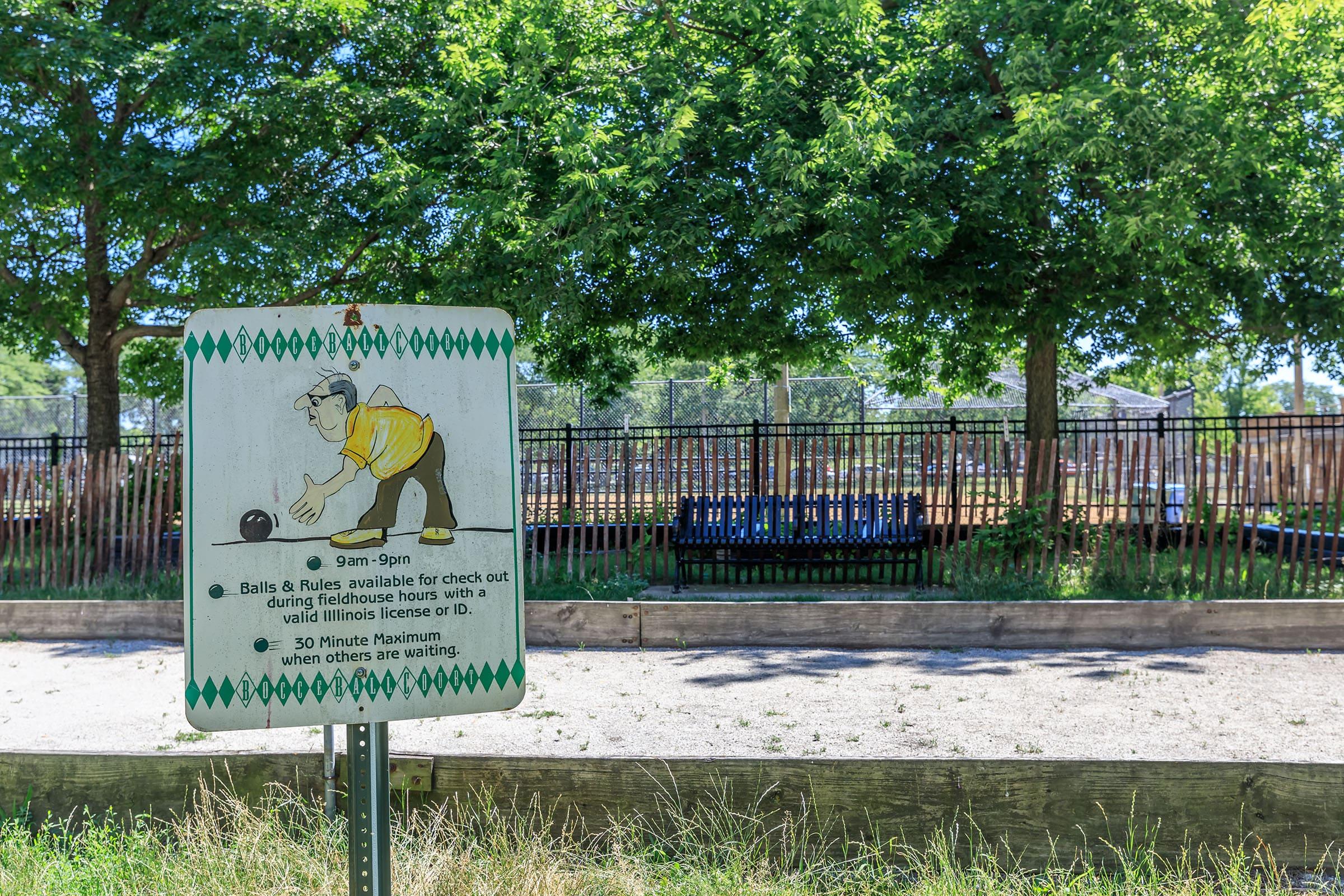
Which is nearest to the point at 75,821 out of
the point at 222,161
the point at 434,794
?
the point at 434,794

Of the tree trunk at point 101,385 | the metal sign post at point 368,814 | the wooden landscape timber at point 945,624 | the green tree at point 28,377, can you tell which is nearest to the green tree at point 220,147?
the tree trunk at point 101,385

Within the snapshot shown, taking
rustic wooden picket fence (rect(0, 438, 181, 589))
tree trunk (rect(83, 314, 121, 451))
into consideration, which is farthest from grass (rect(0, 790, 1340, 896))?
tree trunk (rect(83, 314, 121, 451))

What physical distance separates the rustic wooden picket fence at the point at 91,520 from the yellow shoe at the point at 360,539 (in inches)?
379

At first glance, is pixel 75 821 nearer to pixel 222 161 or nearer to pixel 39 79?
pixel 222 161

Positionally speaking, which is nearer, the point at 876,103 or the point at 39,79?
the point at 876,103

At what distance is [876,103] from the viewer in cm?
1021

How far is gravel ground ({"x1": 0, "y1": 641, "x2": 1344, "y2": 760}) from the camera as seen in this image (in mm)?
5691

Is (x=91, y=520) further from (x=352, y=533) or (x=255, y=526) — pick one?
(x=352, y=533)

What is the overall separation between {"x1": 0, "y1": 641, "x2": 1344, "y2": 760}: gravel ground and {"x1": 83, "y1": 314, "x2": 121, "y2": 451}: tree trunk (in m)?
7.12

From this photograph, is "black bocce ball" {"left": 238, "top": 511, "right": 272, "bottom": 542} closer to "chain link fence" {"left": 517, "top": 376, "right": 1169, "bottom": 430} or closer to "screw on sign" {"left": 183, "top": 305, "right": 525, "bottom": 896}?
"screw on sign" {"left": 183, "top": 305, "right": 525, "bottom": 896}

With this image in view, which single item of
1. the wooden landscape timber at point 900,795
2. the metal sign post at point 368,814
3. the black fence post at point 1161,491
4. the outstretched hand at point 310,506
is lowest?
the wooden landscape timber at point 900,795

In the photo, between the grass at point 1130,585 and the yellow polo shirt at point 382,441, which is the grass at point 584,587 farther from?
the yellow polo shirt at point 382,441

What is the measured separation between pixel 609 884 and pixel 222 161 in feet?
38.2

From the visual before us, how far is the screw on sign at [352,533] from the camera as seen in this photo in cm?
251
